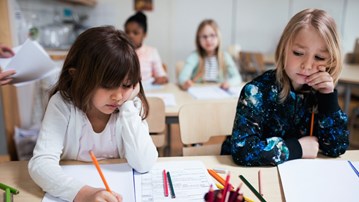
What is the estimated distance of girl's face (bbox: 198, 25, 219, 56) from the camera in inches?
106

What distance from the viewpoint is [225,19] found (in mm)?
4812

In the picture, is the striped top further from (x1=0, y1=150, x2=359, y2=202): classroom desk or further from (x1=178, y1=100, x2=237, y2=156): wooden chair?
(x1=0, y1=150, x2=359, y2=202): classroom desk

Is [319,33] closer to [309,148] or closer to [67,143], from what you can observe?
[309,148]

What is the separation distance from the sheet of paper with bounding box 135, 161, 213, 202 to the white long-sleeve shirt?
0.13 ft

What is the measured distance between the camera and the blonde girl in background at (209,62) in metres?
2.64

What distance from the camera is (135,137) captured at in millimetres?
1024

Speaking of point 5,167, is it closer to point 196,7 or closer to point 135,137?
point 135,137

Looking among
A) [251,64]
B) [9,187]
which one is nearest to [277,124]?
[9,187]

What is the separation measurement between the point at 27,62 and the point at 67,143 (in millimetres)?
514

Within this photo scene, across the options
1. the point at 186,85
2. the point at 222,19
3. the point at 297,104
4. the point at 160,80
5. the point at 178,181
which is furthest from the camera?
the point at 222,19

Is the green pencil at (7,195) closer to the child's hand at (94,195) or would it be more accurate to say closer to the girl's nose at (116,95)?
the child's hand at (94,195)

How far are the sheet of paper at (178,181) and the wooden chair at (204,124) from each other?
28cm

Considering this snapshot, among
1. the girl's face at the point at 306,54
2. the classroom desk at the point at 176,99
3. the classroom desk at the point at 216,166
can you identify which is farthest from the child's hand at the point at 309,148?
the classroom desk at the point at 176,99

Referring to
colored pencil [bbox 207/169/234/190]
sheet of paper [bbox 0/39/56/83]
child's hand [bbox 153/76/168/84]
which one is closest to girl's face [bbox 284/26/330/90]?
colored pencil [bbox 207/169/234/190]
